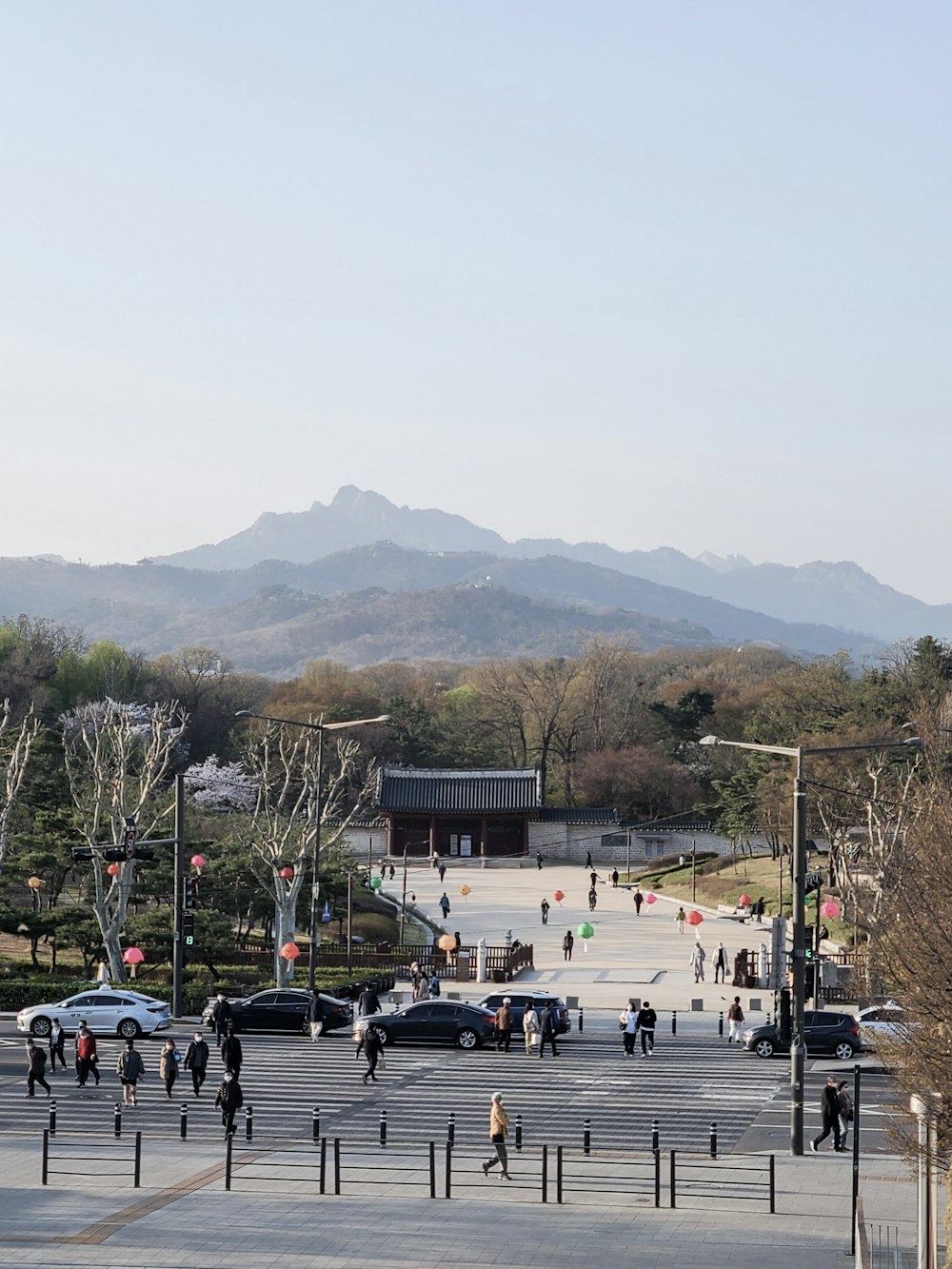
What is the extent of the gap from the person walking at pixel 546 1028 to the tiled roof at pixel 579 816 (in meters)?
65.6

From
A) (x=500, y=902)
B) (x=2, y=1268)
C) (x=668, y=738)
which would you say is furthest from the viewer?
(x=668, y=738)

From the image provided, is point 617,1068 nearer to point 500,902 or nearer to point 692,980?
point 692,980

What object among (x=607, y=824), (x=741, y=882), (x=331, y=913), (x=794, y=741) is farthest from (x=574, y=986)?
(x=607, y=824)

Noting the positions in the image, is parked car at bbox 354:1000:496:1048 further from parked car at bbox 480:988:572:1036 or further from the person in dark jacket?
the person in dark jacket

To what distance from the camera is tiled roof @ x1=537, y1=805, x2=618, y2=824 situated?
107m

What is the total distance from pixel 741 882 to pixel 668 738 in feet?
96.8

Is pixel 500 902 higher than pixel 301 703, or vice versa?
pixel 301 703

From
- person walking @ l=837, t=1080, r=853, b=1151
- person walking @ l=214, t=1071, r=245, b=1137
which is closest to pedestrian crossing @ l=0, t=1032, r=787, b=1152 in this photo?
person walking @ l=214, t=1071, r=245, b=1137

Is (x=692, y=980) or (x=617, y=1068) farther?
(x=692, y=980)

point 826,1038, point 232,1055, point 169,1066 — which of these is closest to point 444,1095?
point 232,1055

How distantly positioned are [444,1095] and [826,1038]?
35.1ft

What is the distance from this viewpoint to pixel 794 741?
90.8 meters

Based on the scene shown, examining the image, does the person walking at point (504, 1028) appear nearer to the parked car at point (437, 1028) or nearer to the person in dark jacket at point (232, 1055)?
the parked car at point (437, 1028)

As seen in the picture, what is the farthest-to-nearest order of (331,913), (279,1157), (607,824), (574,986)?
(607,824)
(331,913)
(574,986)
(279,1157)
